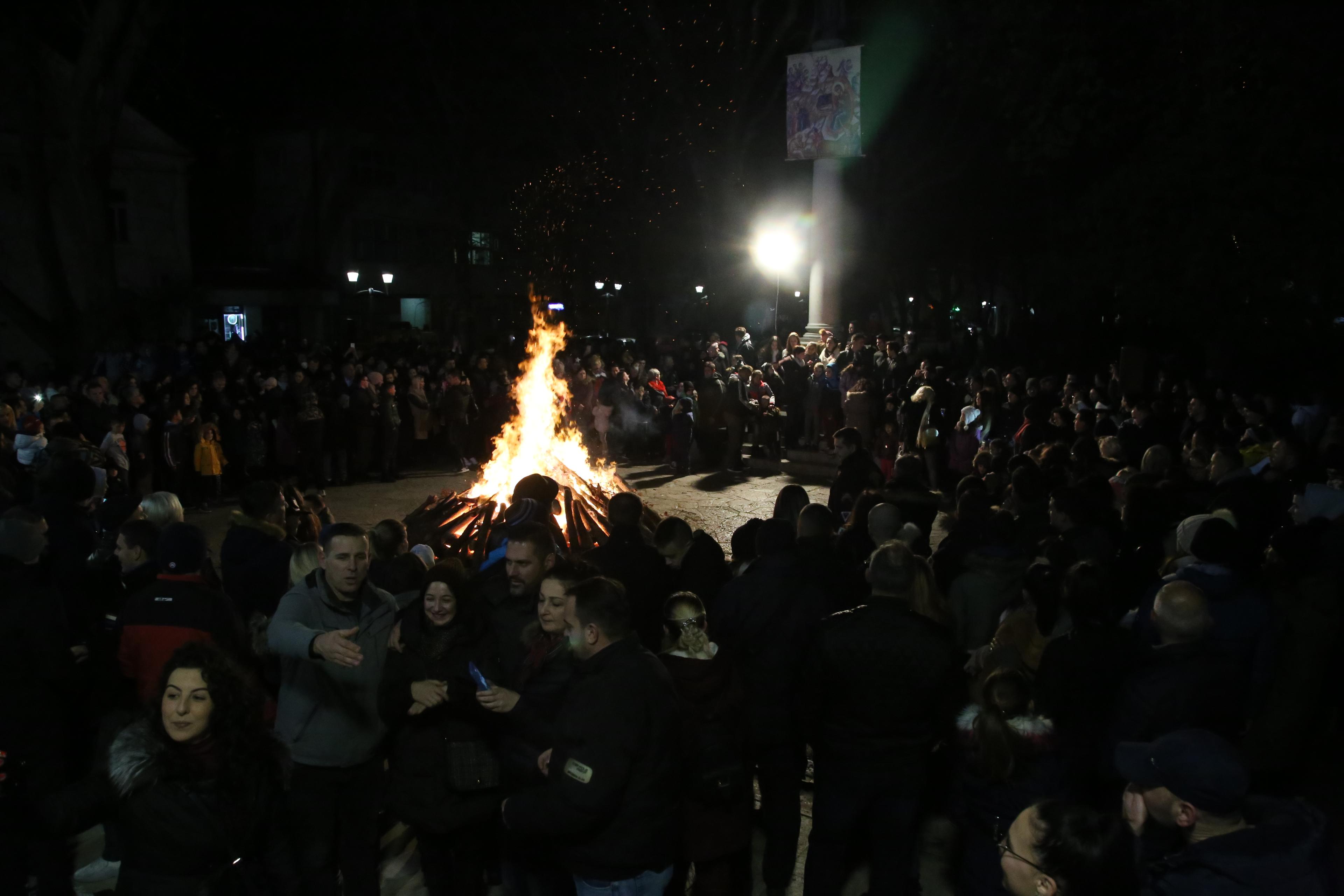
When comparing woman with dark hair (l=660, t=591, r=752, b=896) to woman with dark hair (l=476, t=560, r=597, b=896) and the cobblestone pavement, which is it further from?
the cobblestone pavement

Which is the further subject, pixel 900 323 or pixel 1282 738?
pixel 900 323

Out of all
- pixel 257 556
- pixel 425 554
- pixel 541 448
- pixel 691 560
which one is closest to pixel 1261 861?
pixel 691 560

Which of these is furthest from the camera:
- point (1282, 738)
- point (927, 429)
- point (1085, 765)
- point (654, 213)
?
point (654, 213)

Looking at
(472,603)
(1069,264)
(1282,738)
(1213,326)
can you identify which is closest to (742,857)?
(472,603)

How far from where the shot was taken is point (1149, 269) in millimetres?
17203

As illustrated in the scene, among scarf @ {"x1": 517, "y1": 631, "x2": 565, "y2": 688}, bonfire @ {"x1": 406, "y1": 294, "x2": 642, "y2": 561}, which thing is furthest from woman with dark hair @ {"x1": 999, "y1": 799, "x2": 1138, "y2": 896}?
bonfire @ {"x1": 406, "y1": 294, "x2": 642, "y2": 561}

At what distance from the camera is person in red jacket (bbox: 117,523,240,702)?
16.0 ft

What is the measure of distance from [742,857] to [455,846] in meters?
1.23

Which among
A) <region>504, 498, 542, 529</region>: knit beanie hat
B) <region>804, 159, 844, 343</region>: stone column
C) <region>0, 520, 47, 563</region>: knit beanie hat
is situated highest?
<region>804, 159, 844, 343</region>: stone column

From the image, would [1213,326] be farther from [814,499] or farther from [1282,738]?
[1282,738]

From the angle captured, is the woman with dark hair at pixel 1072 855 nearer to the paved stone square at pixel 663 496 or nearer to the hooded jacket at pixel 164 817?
the hooded jacket at pixel 164 817

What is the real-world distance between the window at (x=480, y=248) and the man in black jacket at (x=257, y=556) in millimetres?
34541

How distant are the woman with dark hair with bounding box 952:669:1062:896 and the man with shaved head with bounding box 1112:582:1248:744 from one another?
382 mm

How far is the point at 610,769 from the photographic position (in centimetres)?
357
